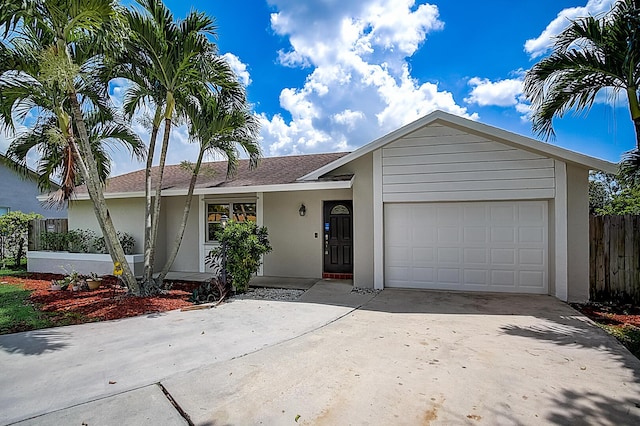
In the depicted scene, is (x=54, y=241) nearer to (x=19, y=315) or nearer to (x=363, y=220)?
(x=19, y=315)

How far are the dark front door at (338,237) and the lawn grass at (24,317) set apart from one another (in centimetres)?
611

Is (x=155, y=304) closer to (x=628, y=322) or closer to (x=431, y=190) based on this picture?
(x=431, y=190)

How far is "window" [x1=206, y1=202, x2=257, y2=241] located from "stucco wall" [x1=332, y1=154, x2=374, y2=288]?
3.74m

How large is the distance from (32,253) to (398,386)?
1290 centimetres

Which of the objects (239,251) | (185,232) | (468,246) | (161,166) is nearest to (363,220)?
(468,246)

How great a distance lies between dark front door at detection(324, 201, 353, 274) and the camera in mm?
10031

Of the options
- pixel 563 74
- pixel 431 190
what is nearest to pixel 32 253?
pixel 431 190

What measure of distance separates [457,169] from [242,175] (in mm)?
6705

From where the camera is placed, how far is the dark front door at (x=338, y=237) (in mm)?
10031

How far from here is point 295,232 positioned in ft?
34.3

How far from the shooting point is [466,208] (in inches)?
325

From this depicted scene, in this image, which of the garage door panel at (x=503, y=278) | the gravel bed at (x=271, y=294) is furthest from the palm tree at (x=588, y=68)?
the gravel bed at (x=271, y=294)

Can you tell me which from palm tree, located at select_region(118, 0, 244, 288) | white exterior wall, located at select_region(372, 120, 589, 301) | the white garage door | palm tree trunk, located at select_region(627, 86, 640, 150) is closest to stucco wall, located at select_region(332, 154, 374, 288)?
white exterior wall, located at select_region(372, 120, 589, 301)

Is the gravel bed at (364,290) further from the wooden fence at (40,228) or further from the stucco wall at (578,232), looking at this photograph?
the wooden fence at (40,228)
